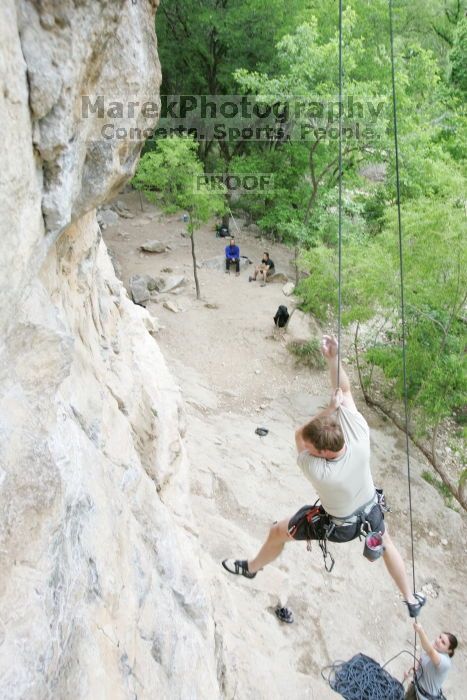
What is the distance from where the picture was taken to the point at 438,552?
8.54 meters

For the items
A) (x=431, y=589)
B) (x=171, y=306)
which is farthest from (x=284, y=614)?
(x=171, y=306)

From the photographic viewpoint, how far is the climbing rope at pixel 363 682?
486 centimetres

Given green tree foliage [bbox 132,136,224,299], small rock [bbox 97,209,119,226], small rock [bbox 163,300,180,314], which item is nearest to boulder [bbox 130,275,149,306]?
small rock [bbox 163,300,180,314]

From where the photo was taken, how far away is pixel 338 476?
3838mm

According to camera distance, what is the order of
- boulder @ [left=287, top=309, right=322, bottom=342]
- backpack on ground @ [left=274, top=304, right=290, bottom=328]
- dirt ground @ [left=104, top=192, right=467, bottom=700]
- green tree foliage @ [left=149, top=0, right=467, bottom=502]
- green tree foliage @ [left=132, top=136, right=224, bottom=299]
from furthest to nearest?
boulder @ [left=287, top=309, right=322, bottom=342]
backpack on ground @ [left=274, top=304, right=290, bottom=328]
green tree foliage @ [left=132, top=136, right=224, bottom=299]
green tree foliage @ [left=149, top=0, right=467, bottom=502]
dirt ground @ [left=104, top=192, right=467, bottom=700]

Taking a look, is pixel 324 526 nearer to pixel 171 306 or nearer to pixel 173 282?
pixel 171 306

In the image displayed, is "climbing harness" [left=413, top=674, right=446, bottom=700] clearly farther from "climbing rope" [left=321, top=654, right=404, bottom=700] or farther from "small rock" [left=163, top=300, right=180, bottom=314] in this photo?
"small rock" [left=163, top=300, right=180, bottom=314]

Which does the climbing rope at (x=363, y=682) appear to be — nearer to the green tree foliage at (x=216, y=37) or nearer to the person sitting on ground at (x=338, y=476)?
the person sitting on ground at (x=338, y=476)

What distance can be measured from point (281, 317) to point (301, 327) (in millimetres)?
797

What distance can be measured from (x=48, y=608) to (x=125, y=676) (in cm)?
78

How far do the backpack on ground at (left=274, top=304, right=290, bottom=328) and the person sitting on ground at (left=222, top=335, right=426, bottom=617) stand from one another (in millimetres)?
8794

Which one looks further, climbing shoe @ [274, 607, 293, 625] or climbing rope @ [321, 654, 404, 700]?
climbing shoe @ [274, 607, 293, 625]

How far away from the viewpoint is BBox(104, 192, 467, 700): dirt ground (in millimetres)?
5348

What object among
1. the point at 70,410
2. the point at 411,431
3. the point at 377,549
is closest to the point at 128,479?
the point at 70,410
